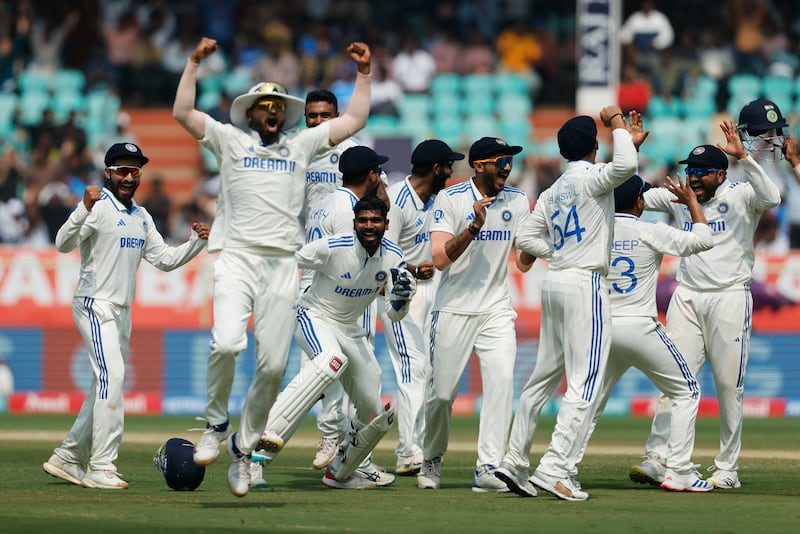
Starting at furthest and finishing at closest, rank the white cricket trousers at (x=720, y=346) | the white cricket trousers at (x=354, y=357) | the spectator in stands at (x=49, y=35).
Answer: the spectator in stands at (x=49, y=35)
the white cricket trousers at (x=720, y=346)
the white cricket trousers at (x=354, y=357)

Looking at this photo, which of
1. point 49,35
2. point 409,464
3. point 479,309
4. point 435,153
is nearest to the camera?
point 479,309

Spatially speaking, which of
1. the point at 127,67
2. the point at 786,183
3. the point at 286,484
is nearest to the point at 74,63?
the point at 127,67

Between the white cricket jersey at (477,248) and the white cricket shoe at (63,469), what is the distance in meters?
2.85

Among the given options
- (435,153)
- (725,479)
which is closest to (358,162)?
(435,153)

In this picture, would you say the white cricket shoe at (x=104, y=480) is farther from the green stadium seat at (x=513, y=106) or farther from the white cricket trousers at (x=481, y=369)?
the green stadium seat at (x=513, y=106)

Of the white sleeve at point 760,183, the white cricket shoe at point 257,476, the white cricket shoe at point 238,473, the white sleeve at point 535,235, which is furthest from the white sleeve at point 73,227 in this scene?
the white sleeve at point 760,183

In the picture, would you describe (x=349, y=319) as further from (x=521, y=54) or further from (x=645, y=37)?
(x=521, y=54)

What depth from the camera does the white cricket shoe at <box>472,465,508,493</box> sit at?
1000cm

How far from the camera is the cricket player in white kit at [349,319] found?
9516 mm

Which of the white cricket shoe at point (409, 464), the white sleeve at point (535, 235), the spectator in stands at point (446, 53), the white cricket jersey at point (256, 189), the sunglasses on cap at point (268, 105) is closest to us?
the white cricket jersey at point (256, 189)

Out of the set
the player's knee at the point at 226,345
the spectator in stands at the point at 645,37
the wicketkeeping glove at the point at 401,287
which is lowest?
the player's knee at the point at 226,345

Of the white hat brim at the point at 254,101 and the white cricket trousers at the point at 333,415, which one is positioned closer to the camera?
the white hat brim at the point at 254,101

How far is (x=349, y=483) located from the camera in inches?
407

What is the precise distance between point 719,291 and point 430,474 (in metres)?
2.64
